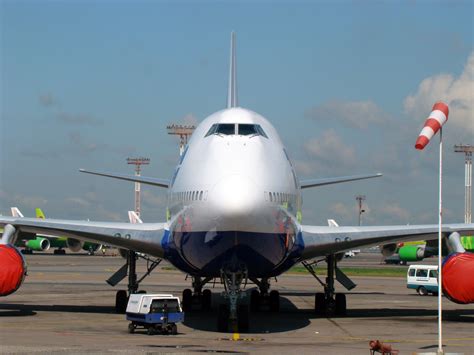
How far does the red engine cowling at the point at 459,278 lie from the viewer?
28.6 metres

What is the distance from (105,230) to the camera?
31.4 m

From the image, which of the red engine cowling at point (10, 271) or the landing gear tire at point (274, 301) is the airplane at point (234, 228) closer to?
the red engine cowling at point (10, 271)

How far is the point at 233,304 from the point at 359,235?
22.7 feet

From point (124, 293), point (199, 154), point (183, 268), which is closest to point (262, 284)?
point (124, 293)

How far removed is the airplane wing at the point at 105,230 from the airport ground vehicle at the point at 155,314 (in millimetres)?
3193

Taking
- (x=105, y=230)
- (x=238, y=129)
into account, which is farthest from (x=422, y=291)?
(x=238, y=129)

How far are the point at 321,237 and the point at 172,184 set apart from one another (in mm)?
5268

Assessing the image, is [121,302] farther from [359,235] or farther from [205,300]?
[359,235]

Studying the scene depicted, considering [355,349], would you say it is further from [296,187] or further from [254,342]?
[296,187]

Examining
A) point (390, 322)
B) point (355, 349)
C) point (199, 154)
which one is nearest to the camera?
point (355, 349)

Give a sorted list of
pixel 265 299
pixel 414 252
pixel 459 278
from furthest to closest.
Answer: pixel 414 252 → pixel 265 299 → pixel 459 278

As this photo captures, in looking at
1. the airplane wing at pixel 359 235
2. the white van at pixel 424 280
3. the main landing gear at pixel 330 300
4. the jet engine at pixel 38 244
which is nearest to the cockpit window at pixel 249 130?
the airplane wing at pixel 359 235

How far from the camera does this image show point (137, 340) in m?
24.4

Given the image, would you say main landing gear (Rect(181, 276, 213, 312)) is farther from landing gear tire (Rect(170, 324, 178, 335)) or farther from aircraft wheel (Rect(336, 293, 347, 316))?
landing gear tire (Rect(170, 324, 178, 335))
